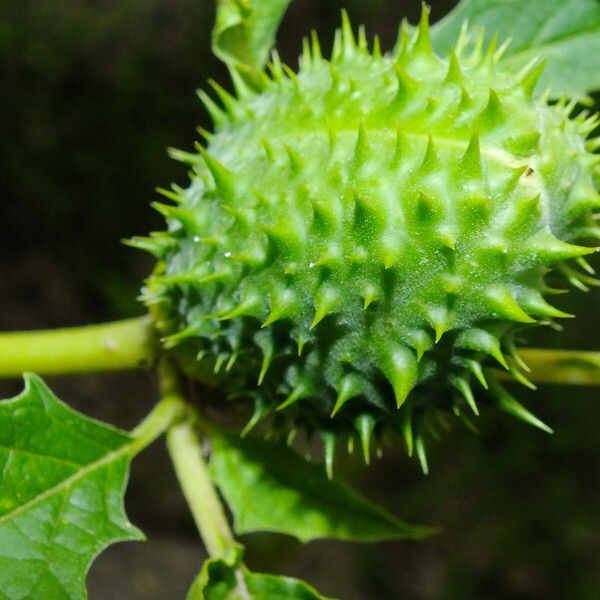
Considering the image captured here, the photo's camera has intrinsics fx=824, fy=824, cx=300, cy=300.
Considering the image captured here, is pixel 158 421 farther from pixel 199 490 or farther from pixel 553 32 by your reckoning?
pixel 553 32

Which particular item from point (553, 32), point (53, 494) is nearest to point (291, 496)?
point (53, 494)

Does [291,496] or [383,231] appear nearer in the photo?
[383,231]

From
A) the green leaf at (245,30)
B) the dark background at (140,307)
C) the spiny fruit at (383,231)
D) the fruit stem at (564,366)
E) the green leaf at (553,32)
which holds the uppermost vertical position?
the green leaf at (553,32)

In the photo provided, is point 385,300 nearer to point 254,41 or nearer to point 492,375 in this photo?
point 492,375

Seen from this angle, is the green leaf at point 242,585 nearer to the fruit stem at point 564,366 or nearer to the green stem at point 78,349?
the green stem at point 78,349

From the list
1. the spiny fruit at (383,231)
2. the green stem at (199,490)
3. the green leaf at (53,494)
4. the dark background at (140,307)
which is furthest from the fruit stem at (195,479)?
the dark background at (140,307)
